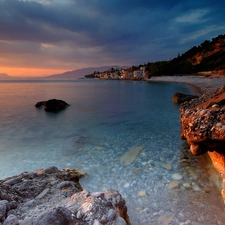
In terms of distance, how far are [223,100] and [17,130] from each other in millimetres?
9964

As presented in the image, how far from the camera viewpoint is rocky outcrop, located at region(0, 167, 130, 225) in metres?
1.87

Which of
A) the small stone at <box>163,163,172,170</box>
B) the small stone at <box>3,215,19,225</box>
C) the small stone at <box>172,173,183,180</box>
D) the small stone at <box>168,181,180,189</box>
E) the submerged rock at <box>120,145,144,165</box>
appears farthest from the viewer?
the submerged rock at <box>120,145,144,165</box>

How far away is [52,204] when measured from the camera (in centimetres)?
246

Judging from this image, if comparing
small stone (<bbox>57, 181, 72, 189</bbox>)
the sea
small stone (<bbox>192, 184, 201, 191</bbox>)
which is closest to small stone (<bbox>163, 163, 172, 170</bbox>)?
the sea

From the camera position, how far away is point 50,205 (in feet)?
7.89

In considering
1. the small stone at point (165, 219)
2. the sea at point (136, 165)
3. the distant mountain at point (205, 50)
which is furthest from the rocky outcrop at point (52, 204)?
the distant mountain at point (205, 50)

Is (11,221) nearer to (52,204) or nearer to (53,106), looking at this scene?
(52,204)

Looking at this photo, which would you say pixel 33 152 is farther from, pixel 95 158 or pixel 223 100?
pixel 223 100

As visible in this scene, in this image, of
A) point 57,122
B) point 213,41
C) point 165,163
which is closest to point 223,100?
point 165,163

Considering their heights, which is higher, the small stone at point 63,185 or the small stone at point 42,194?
the small stone at point 42,194

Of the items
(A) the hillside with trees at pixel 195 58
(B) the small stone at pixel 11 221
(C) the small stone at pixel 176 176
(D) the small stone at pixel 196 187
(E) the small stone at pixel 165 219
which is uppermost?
(A) the hillside with trees at pixel 195 58

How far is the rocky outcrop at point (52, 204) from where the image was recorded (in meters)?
1.87

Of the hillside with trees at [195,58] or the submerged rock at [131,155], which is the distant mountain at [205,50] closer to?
the hillside with trees at [195,58]

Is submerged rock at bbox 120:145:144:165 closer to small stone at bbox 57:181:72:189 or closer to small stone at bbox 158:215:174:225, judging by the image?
small stone at bbox 158:215:174:225
